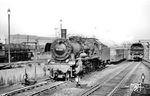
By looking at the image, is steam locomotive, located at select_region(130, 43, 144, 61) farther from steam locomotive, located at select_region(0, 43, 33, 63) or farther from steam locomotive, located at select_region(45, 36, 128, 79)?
steam locomotive, located at select_region(45, 36, 128, 79)

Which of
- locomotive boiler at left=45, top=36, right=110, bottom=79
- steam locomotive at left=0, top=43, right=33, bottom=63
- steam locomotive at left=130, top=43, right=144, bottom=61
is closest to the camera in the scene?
locomotive boiler at left=45, top=36, right=110, bottom=79

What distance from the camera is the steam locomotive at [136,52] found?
36.7m

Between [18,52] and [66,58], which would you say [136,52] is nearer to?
[18,52]

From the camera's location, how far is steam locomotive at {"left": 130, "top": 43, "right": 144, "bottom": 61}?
120 feet

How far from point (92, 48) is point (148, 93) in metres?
11.4

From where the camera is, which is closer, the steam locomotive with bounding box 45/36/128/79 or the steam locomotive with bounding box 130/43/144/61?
the steam locomotive with bounding box 45/36/128/79

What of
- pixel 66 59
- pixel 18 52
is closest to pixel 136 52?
pixel 18 52

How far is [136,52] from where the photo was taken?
36594 millimetres

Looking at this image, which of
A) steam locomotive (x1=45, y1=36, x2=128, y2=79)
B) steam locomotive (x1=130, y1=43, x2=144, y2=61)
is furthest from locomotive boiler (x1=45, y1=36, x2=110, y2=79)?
steam locomotive (x1=130, y1=43, x2=144, y2=61)

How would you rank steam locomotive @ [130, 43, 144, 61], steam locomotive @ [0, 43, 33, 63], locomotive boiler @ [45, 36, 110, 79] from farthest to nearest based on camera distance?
steam locomotive @ [130, 43, 144, 61] → steam locomotive @ [0, 43, 33, 63] → locomotive boiler @ [45, 36, 110, 79]

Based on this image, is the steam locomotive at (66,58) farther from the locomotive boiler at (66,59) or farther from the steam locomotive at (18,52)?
the steam locomotive at (18,52)

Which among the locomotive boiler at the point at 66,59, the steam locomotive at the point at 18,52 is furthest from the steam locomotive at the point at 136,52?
the locomotive boiler at the point at 66,59

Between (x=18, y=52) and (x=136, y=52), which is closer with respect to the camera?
(x=18, y=52)

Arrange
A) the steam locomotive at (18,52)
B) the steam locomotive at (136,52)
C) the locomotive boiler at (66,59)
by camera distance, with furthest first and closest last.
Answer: the steam locomotive at (136,52), the steam locomotive at (18,52), the locomotive boiler at (66,59)
